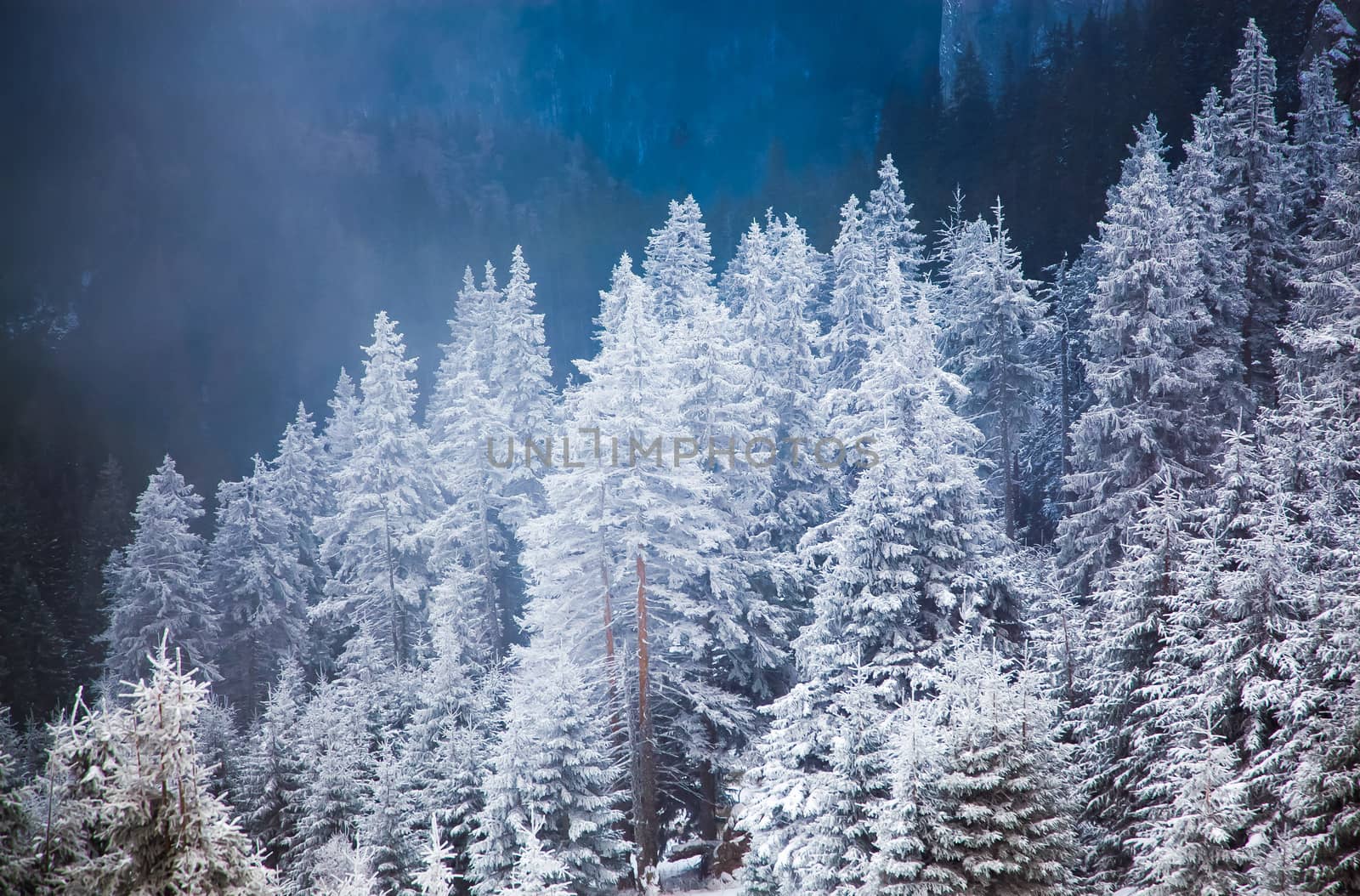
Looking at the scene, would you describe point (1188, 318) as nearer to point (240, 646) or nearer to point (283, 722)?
point (283, 722)

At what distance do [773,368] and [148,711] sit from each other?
65.9ft

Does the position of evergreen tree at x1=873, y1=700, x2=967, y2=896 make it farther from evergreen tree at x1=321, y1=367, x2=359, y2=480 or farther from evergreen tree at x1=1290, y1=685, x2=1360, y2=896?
evergreen tree at x1=321, y1=367, x2=359, y2=480

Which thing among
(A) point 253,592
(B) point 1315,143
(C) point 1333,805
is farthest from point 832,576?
(A) point 253,592

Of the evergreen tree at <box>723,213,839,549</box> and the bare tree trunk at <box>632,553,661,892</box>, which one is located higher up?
the evergreen tree at <box>723,213,839,549</box>

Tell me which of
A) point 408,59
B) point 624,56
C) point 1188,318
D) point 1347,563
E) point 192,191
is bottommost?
point 1347,563

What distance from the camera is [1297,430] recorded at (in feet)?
49.3

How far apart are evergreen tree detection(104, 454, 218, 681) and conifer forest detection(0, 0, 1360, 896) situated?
19 cm

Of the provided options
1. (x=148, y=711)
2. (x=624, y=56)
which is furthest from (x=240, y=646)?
(x=624, y=56)

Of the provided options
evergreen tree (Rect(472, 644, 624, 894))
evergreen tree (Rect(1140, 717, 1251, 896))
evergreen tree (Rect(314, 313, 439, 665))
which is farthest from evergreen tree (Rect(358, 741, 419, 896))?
evergreen tree (Rect(1140, 717, 1251, 896))

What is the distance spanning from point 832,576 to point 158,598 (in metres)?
28.3

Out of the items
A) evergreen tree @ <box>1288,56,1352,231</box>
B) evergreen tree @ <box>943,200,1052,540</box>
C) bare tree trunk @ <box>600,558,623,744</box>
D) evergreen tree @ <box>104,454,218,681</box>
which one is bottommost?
bare tree trunk @ <box>600,558,623,744</box>

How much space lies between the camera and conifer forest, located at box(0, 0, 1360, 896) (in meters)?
11.6

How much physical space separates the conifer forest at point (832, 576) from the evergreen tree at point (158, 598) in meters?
0.19

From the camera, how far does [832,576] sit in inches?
649
